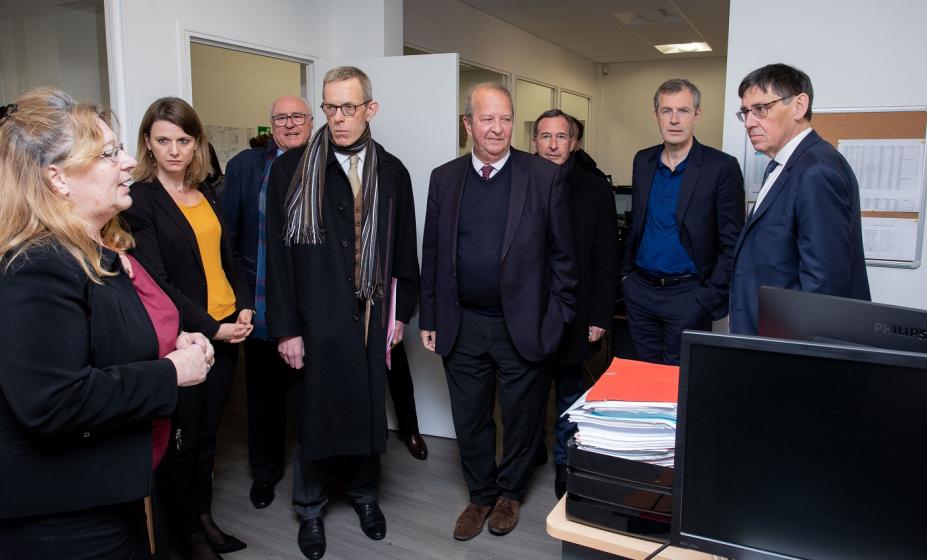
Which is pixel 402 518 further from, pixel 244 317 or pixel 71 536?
pixel 71 536

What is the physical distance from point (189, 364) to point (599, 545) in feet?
3.05

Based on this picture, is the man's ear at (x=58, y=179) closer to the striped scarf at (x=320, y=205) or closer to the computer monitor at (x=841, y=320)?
the striped scarf at (x=320, y=205)

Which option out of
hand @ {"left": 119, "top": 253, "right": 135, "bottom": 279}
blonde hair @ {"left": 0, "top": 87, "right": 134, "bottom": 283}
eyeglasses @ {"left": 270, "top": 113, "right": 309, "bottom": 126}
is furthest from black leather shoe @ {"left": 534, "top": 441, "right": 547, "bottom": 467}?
blonde hair @ {"left": 0, "top": 87, "right": 134, "bottom": 283}

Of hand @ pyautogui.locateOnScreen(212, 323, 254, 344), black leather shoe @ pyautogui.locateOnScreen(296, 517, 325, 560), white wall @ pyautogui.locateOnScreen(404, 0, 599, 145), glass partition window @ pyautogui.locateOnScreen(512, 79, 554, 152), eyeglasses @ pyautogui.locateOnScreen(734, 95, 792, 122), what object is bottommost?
black leather shoe @ pyautogui.locateOnScreen(296, 517, 325, 560)

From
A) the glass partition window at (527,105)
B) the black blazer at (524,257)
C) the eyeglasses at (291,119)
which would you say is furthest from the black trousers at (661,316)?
the glass partition window at (527,105)

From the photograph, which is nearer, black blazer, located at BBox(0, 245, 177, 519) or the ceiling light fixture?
black blazer, located at BBox(0, 245, 177, 519)

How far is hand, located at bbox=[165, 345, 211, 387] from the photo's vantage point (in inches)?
56.7

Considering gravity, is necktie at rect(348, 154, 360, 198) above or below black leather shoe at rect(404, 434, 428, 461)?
above

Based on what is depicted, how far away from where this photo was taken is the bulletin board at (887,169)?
2762mm

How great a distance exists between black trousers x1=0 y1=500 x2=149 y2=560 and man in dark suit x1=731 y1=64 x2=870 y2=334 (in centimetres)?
191

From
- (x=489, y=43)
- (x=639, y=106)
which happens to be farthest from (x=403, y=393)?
(x=639, y=106)

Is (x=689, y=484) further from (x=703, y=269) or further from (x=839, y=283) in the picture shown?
(x=703, y=269)

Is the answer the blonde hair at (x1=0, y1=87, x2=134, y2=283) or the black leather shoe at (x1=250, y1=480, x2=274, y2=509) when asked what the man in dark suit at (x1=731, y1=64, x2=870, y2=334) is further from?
the black leather shoe at (x1=250, y1=480, x2=274, y2=509)

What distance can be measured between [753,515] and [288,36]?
351 cm
